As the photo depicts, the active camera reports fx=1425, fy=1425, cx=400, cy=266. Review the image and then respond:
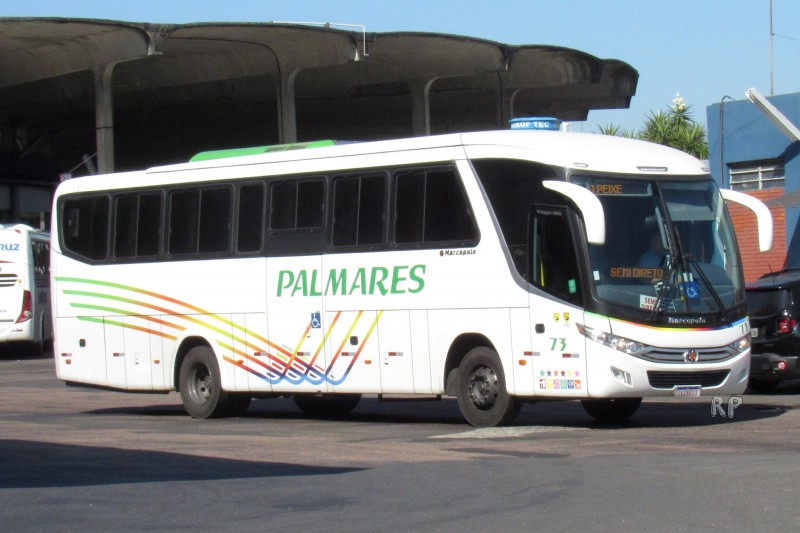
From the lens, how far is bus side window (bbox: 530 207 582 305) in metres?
14.5

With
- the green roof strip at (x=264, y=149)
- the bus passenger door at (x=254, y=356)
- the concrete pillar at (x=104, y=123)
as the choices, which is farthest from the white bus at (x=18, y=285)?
the bus passenger door at (x=254, y=356)

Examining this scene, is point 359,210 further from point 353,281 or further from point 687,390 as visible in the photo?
point 687,390

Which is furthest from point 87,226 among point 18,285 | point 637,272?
point 18,285

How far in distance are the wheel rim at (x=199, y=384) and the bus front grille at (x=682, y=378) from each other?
6286 mm

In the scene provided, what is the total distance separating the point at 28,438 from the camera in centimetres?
1427

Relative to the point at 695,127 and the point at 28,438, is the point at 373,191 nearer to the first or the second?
the point at 28,438

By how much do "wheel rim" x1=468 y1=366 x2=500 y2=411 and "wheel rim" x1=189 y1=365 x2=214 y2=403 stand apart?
4330 mm

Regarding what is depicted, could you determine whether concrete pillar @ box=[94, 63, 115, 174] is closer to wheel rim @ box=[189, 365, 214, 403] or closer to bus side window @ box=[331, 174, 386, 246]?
wheel rim @ box=[189, 365, 214, 403]

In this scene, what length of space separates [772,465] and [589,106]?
5199 cm

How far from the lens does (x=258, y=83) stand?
53.8 metres

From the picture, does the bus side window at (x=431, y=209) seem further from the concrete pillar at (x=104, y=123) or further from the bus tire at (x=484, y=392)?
the concrete pillar at (x=104, y=123)

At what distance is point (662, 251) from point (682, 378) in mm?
1320

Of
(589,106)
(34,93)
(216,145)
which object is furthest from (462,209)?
(216,145)

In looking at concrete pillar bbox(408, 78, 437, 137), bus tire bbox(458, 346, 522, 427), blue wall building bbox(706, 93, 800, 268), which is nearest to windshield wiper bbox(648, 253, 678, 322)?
bus tire bbox(458, 346, 522, 427)
